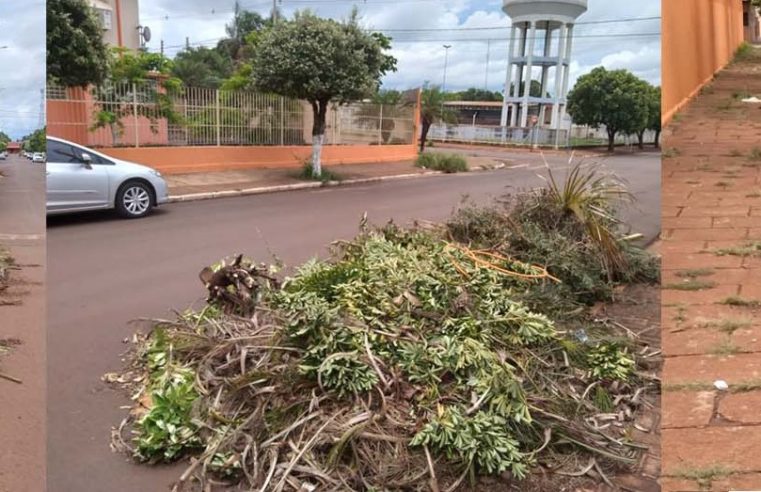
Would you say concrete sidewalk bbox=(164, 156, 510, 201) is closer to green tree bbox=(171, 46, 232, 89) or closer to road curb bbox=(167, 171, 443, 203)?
road curb bbox=(167, 171, 443, 203)

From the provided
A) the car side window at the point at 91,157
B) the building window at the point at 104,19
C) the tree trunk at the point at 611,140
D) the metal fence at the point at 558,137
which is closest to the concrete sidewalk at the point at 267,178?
the car side window at the point at 91,157

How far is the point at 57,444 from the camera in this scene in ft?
9.56

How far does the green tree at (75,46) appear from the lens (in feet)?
21.6

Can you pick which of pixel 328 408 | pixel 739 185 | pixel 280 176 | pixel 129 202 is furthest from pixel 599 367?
pixel 280 176

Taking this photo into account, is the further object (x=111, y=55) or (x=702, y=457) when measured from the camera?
(x=111, y=55)

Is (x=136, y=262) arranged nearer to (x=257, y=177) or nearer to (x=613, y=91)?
(x=613, y=91)

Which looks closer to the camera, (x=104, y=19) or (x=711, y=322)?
(x=711, y=322)

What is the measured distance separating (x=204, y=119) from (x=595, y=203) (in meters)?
10.0

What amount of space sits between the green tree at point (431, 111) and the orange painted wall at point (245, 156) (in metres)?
3.51

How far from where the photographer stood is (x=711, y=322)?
3301 millimetres

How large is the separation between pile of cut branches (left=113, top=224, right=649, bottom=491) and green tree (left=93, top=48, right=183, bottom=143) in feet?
24.8

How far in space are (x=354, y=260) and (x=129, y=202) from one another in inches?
203

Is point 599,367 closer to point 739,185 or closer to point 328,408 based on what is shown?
point 328,408

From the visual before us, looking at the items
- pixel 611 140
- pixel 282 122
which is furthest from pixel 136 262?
pixel 282 122
